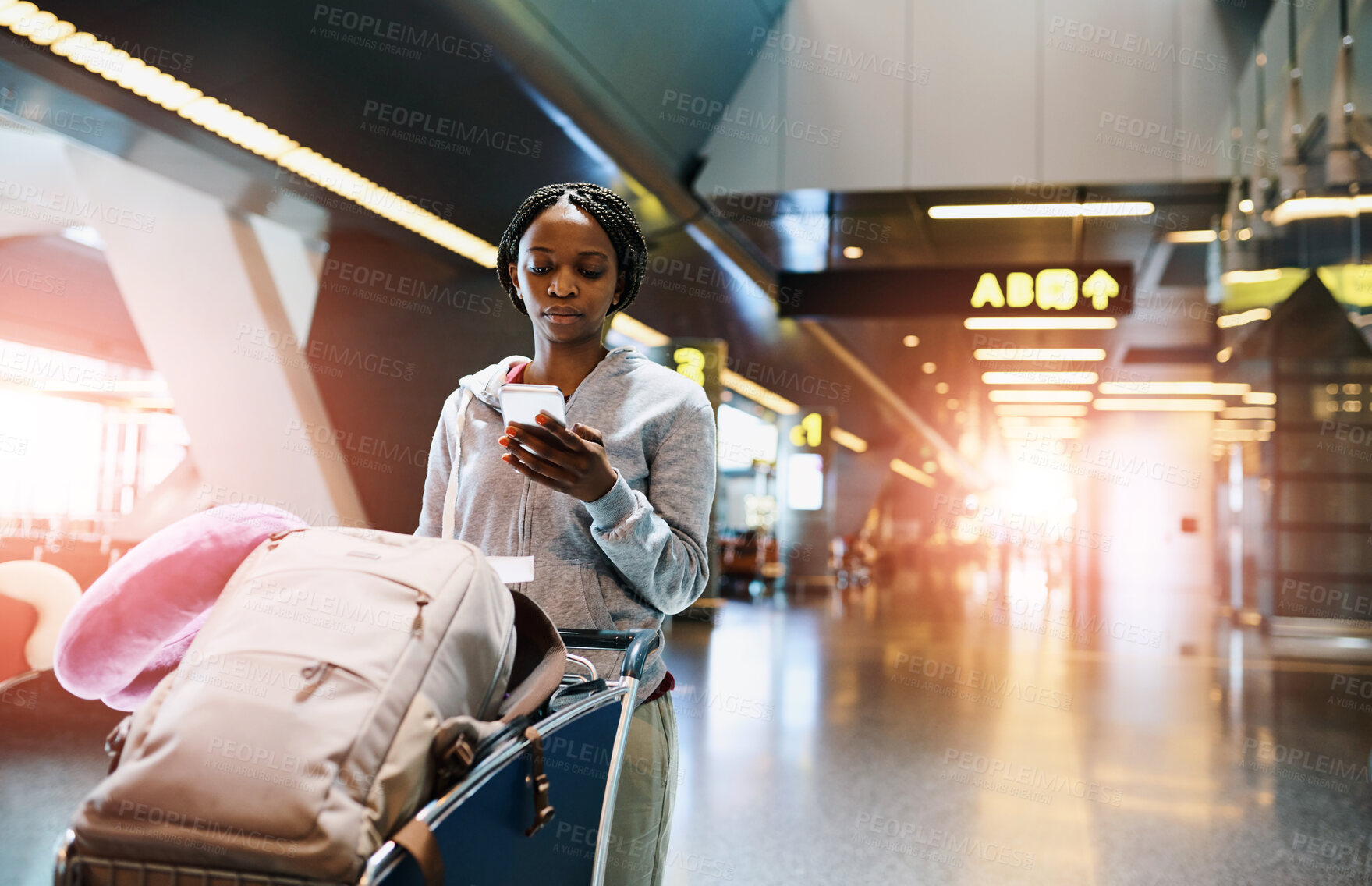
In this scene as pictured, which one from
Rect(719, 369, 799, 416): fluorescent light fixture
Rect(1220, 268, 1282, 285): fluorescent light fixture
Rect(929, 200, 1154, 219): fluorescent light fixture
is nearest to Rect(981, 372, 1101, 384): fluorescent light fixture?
Rect(719, 369, 799, 416): fluorescent light fixture

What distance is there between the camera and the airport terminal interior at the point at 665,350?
4.59ft

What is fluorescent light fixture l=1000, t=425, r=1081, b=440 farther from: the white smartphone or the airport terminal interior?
the white smartphone

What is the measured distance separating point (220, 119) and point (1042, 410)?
22435 millimetres

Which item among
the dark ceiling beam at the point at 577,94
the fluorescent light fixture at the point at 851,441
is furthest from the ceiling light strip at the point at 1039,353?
the fluorescent light fixture at the point at 851,441

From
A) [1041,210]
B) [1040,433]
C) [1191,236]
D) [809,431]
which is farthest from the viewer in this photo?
[1040,433]

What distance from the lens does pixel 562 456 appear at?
Answer: 118 centimetres

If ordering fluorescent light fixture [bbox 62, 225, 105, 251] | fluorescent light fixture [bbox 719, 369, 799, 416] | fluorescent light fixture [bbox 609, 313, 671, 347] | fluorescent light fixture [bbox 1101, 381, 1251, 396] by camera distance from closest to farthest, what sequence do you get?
fluorescent light fixture [bbox 62, 225, 105, 251]
fluorescent light fixture [bbox 609, 313, 671, 347]
fluorescent light fixture [bbox 719, 369, 799, 416]
fluorescent light fixture [bbox 1101, 381, 1251, 396]

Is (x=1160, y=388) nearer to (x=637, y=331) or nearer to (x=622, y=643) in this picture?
(x=637, y=331)

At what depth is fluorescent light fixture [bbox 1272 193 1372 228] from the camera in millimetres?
7198

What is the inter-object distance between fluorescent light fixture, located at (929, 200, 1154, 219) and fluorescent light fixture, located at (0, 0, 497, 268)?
3.87 metres

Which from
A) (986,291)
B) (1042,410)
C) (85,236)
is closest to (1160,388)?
(1042,410)

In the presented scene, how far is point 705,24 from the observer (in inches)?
259

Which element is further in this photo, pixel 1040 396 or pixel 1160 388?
pixel 1040 396

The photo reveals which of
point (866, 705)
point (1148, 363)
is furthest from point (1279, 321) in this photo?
point (866, 705)
